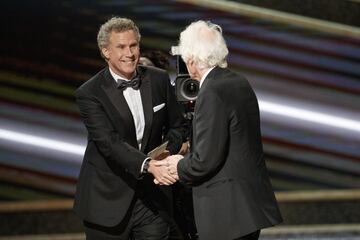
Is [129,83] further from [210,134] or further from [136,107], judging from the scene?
[210,134]

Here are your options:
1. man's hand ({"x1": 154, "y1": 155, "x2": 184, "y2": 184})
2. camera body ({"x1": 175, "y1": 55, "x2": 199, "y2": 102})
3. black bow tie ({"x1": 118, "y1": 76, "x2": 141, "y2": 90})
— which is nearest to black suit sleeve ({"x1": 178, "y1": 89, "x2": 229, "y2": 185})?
man's hand ({"x1": 154, "y1": 155, "x2": 184, "y2": 184})

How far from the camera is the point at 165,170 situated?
10.9 feet

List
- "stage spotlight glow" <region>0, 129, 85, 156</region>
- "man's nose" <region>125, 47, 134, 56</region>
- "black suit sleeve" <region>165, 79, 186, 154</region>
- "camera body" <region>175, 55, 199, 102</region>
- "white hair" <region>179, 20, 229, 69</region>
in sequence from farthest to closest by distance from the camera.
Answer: "stage spotlight glow" <region>0, 129, 85, 156</region> < "camera body" <region>175, 55, 199, 102</region> < "black suit sleeve" <region>165, 79, 186, 154</region> < "man's nose" <region>125, 47, 134, 56</region> < "white hair" <region>179, 20, 229, 69</region>

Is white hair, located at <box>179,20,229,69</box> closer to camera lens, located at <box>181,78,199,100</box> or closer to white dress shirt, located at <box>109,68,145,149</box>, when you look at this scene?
white dress shirt, located at <box>109,68,145,149</box>

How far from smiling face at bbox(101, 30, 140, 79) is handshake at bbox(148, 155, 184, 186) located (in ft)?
1.36

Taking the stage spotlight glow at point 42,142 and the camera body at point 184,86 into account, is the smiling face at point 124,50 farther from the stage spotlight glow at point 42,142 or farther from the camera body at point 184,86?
the stage spotlight glow at point 42,142

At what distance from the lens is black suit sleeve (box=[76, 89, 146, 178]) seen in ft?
11.1

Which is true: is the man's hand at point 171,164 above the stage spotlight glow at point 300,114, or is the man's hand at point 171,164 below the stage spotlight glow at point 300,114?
above

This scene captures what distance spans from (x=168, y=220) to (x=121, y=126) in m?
0.48

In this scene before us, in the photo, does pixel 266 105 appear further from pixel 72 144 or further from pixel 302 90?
pixel 72 144

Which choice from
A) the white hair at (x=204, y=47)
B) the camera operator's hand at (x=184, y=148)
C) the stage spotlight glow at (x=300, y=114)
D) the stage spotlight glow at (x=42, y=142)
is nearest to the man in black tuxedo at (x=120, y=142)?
the camera operator's hand at (x=184, y=148)

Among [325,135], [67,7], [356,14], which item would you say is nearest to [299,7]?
[356,14]

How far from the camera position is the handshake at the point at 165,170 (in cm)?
331

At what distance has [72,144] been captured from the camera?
5188mm
